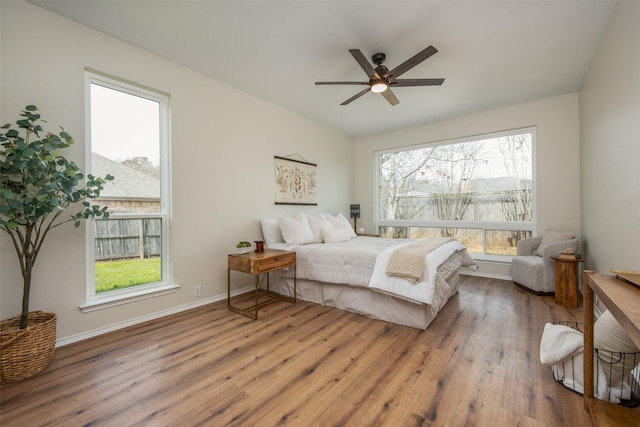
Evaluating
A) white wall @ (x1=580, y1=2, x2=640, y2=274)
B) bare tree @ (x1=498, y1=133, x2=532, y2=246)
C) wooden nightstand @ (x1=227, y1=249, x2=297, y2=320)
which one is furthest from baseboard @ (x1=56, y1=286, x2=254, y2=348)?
bare tree @ (x1=498, y1=133, x2=532, y2=246)

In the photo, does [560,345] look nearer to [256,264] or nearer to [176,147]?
[256,264]

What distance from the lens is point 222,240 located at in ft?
11.2

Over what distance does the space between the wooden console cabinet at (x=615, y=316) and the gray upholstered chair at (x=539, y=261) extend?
2440 mm

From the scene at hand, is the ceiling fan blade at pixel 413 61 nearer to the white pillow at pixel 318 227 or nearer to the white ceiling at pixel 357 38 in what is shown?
the white ceiling at pixel 357 38

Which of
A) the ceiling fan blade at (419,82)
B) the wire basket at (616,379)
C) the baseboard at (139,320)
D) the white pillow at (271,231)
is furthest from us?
the white pillow at (271,231)

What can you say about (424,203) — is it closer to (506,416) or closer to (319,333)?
(319,333)

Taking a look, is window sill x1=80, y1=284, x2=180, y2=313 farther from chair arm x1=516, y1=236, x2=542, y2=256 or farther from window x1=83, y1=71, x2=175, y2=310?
chair arm x1=516, y1=236, x2=542, y2=256

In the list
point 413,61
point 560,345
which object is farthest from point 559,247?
point 413,61

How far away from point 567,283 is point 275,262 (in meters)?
3.39

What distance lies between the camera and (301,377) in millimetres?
1818

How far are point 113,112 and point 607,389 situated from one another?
431 cm

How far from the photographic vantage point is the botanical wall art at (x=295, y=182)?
4250 mm

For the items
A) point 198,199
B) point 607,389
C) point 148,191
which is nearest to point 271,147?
point 198,199

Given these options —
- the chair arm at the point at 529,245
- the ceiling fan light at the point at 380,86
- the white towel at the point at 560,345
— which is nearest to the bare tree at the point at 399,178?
the chair arm at the point at 529,245
